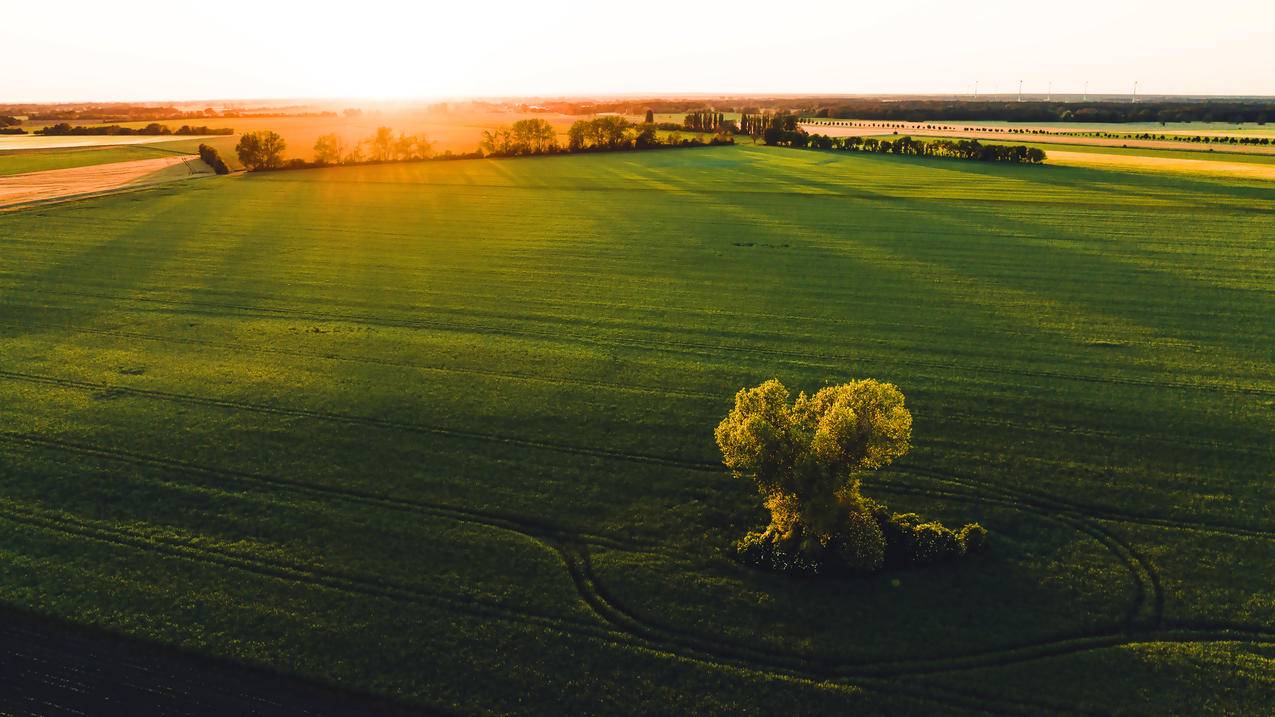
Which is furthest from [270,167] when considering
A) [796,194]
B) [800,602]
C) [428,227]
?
[800,602]

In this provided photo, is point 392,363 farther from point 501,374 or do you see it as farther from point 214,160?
point 214,160

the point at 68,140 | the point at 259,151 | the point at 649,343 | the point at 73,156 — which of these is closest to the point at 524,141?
the point at 259,151

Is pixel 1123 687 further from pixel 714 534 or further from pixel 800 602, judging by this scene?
pixel 714 534

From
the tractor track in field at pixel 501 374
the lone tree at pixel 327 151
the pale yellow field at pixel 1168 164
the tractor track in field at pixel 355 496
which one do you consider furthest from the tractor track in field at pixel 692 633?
the lone tree at pixel 327 151

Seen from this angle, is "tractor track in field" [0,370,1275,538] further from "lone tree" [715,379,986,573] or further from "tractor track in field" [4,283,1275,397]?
"tractor track in field" [4,283,1275,397]

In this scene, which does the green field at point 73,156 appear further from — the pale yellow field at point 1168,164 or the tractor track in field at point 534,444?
the pale yellow field at point 1168,164
